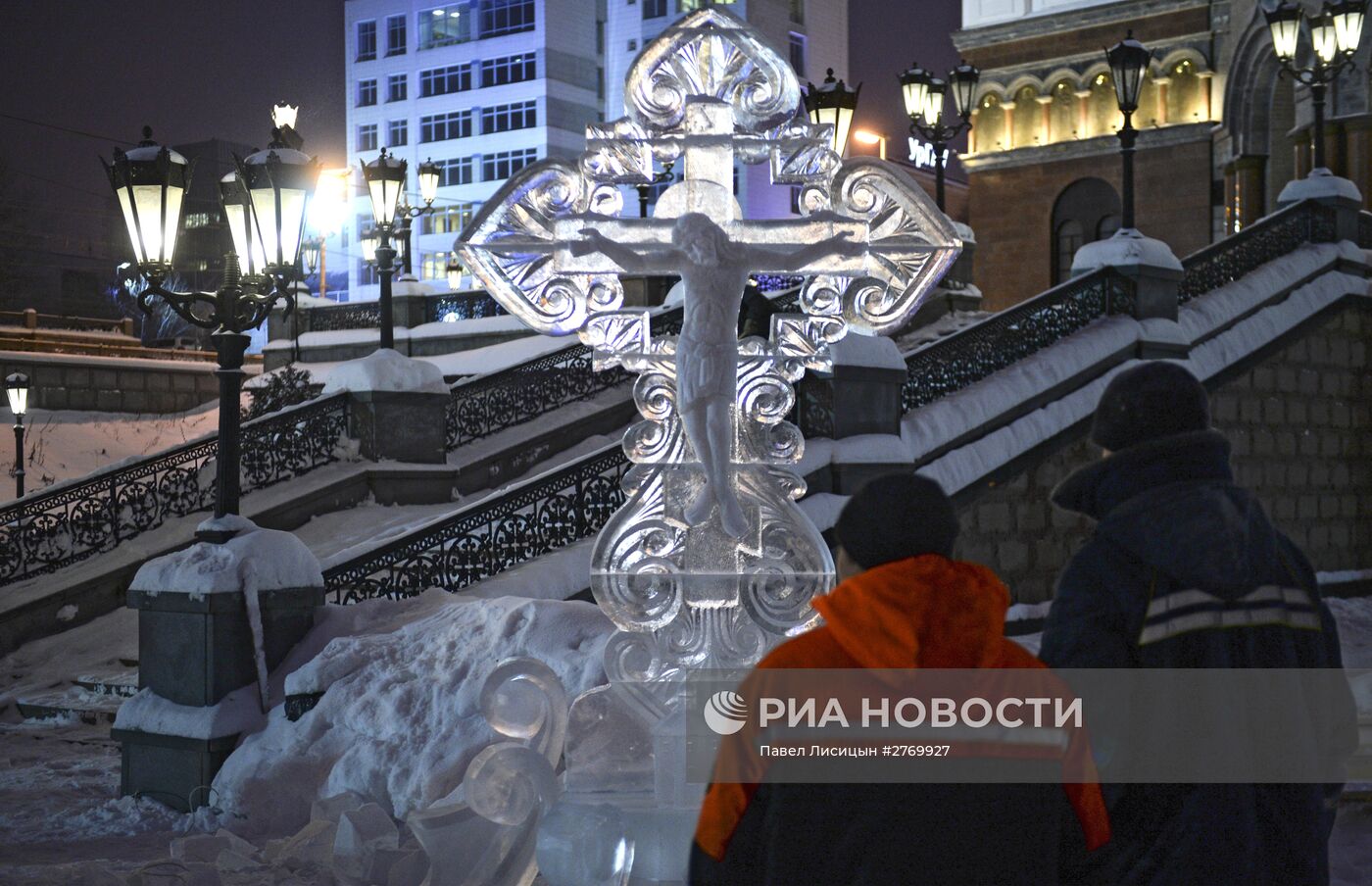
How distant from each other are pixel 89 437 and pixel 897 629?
29327mm

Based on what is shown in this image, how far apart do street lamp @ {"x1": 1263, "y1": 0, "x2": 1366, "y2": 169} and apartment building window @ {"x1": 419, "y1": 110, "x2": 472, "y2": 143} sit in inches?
2313

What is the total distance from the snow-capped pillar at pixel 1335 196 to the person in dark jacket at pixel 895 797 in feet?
55.1

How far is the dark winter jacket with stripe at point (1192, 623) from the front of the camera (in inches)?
121

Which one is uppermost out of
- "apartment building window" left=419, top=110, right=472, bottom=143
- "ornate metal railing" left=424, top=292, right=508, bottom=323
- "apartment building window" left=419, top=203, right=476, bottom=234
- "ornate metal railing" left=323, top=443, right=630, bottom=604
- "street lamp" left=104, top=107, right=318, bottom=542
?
"apartment building window" left=419, top=110, right=472, bottom=143

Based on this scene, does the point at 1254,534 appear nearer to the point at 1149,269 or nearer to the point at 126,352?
the point at 1149,269

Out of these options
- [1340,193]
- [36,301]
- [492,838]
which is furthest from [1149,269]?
[36,301]

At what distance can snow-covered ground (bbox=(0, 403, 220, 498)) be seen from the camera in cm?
2612

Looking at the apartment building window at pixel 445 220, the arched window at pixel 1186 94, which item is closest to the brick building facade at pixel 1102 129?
the arched window at pixel 1186 94

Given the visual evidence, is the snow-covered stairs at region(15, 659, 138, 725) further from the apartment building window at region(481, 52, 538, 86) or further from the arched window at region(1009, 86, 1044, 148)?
the apartment building window at region(481, 52, 538, 86)


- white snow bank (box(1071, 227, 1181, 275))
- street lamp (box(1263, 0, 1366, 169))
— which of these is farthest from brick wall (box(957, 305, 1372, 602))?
street lamp (box(1263, 0, 1366, 169))

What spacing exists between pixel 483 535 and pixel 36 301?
60.4 meters

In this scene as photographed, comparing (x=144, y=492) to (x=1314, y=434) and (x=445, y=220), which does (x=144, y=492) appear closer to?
(x=1314, y=434)

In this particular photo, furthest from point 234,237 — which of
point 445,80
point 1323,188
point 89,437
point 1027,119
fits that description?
point 445,80

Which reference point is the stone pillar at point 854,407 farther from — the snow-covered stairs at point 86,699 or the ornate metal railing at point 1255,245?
the snow-covered stairs at point 86,699
